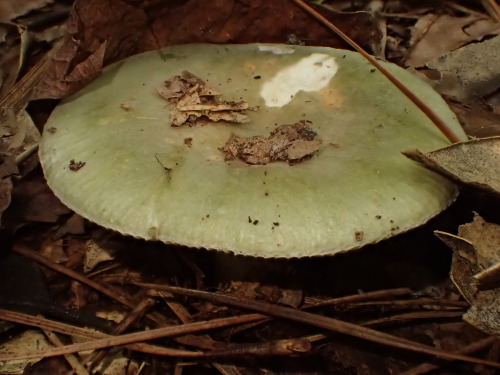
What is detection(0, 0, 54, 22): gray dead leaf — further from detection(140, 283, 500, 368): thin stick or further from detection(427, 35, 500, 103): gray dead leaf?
detection(427, 35, 500, 103): gray dead leaf

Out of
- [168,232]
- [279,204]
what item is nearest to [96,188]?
[168,232]

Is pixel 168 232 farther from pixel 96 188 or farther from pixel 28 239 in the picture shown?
pixel 28 239

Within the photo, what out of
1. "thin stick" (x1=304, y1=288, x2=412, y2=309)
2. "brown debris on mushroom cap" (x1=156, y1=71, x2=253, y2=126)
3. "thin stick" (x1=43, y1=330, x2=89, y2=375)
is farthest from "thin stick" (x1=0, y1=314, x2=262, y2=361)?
"brown debris on mushroom cap" (x1=156, y1=71, x2=253, y2=126)

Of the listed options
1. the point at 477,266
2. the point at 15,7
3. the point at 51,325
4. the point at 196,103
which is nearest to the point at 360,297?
the point at 477,266

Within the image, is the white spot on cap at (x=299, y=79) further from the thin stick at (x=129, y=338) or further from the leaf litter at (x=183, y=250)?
the thin stick at (x=129, y=338)

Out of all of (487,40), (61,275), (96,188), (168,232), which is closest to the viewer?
(168,232)

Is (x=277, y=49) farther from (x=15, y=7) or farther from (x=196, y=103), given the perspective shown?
(x=15, y=7)

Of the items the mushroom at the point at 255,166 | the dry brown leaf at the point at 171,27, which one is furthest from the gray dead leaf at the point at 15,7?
the mushroom at the point at 255,166
